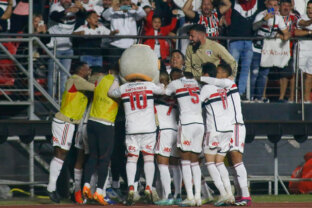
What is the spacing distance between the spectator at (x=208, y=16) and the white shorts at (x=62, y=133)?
359cm

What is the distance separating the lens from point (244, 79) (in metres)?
15.6

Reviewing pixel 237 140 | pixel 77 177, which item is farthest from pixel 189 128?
pixel 77 177

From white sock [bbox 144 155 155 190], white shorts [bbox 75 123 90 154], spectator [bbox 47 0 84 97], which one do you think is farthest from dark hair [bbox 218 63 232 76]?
spectator [bbox 47 0 84 97]

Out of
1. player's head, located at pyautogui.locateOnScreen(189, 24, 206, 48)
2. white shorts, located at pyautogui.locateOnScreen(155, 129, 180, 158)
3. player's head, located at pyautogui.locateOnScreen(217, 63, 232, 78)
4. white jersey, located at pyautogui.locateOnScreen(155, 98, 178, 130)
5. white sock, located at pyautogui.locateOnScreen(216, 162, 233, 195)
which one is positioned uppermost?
player's head, located at pyautogui.locateOnScreen(189, 24, 206, 48)

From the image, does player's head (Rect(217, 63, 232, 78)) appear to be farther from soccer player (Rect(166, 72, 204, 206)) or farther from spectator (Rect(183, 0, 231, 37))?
spectator (Rect(183, 0, 231, 37))

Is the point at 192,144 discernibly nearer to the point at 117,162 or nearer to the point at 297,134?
the point at 117,162

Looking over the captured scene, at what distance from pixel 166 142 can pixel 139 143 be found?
56cm

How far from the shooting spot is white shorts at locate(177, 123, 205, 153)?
1284 cm

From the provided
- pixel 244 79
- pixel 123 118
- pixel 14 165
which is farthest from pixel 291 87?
pixel 14 165

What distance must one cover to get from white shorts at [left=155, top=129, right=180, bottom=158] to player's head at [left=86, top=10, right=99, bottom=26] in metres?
3.33

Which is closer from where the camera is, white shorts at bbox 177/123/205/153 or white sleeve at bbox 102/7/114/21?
white shorts at bbox 177/123/205/153

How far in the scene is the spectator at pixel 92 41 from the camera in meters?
15.4

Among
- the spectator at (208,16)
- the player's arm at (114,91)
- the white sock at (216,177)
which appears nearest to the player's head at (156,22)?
the spectator at (208,16)

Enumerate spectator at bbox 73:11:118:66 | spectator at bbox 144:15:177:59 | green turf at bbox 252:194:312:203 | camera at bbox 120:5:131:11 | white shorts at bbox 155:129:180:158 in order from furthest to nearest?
camera at bbox 120:5:131:11
spectator at bbox 144:15:177:59
spectator at bbox 73:11:118:66
green turf at bbox 252:194:312:203
white shorts at bbox 155:129:180:158
